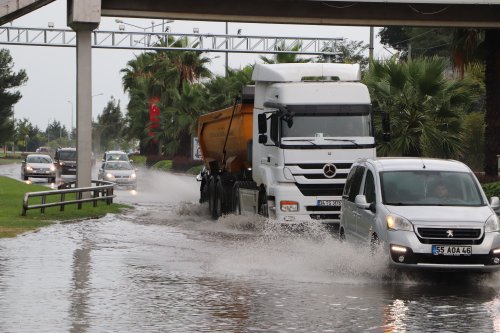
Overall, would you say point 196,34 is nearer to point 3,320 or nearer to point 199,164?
point 199,164

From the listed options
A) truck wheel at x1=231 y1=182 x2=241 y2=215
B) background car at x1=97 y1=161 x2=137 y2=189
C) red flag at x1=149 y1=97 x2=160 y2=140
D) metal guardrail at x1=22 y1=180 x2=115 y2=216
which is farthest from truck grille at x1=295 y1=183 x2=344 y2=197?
red flag at x1=149 y1=97 x2=160 y2=140

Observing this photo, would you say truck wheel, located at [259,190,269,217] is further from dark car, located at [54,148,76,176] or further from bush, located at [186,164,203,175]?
bush, located at [186,164,203,175]

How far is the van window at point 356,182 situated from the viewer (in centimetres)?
1801

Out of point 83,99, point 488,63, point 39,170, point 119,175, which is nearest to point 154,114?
point 39,170

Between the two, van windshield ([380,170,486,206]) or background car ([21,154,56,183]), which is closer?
van windshield ([380,170,486,206])

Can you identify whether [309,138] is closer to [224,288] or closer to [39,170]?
[224,288]

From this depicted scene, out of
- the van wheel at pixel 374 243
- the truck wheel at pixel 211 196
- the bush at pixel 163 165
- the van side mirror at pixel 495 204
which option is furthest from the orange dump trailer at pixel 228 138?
the bush at pixel 163 165

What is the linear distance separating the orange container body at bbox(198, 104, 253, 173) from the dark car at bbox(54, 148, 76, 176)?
1152 inches

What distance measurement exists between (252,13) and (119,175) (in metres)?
17.4

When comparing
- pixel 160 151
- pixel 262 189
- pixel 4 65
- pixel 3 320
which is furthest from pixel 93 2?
pixel 4 65

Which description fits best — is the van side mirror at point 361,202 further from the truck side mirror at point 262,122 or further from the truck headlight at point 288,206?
the truck side mirror at point 262,122

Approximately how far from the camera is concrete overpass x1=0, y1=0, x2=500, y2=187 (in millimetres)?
36156

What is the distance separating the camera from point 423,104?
113 feet

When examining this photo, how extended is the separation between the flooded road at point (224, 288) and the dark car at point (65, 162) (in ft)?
127
